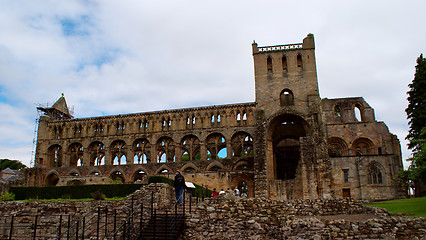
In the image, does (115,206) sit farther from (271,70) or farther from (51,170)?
(51,170)

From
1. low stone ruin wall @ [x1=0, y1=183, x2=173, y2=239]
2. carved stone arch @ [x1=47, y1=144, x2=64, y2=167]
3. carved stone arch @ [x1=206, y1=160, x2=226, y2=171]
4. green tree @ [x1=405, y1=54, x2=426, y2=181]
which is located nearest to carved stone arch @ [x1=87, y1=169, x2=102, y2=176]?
carved stone arch @ [x1=47, y1=144, x2=64, y2=167]

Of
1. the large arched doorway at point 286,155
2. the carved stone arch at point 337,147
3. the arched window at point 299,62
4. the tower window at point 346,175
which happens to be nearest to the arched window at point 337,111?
the carved stone arch at point 337,147

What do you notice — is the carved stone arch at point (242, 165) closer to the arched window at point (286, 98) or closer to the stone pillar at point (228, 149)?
the stone pillar at point (228, 149)

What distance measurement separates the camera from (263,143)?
3766 centimetres

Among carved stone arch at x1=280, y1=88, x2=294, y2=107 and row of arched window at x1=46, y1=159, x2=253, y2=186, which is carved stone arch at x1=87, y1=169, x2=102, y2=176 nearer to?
row of arched window at x1=46, y1=159, x2=253, y2=186

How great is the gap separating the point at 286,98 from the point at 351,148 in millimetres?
11420

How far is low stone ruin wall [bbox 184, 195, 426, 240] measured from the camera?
48.4ft

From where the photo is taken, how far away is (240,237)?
1598 cm

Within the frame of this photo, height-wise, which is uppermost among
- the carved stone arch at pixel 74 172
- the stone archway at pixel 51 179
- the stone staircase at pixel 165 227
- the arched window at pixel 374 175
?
the carved stone arch at pixel 74 172

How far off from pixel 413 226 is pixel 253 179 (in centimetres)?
2449

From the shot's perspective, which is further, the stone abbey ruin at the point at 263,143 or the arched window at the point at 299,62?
the arched window at the point at 299,62

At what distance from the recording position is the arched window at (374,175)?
36.4 metres

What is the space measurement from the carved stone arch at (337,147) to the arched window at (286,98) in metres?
9.49

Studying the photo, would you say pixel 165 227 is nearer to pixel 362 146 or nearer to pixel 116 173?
pixel 116 173
